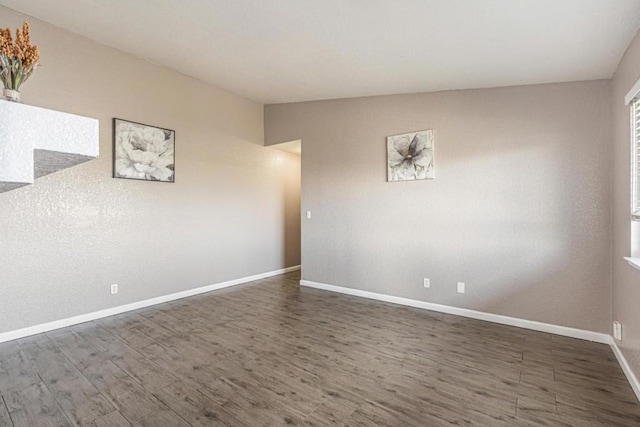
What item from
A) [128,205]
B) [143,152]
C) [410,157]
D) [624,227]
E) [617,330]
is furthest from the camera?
[410,157]

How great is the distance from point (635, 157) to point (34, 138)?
3.68 m

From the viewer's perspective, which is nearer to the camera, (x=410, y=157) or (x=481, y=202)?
(x=481, y=202)

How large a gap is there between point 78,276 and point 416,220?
3944mm

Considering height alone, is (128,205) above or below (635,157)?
below

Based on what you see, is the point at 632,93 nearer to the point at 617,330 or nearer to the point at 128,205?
the point at 617,330

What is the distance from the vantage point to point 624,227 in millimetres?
2502

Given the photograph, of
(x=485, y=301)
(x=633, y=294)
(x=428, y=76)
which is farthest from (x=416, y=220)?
(x=633, y=294)

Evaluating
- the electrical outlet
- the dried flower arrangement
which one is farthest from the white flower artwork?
the dried flower arrangement

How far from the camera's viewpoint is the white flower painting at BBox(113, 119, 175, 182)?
363 centimetres

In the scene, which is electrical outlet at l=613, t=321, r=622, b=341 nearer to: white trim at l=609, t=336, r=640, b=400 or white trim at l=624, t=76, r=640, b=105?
white trim at l=609, t=336, r=640, b=400

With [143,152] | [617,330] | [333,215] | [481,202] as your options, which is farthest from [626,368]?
[143,152]

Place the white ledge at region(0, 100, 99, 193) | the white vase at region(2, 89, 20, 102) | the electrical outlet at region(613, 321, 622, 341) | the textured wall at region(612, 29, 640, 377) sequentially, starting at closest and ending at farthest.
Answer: the white ledge at region(0, 100, 99, 193)
the white vase at region(2, 89, 20, 102)
the textured wall at region(612, 29, 640, 377)
the electrical outlet at region(613, 321, 622, 341)

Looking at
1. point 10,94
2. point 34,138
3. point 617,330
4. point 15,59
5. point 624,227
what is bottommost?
point 617,330

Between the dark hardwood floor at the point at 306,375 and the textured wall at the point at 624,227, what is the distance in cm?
34
